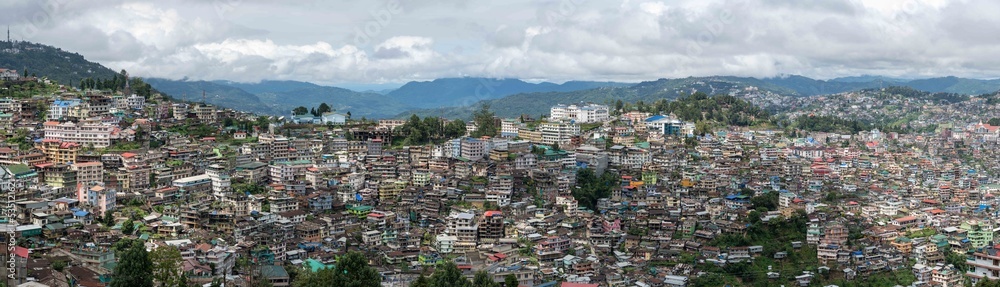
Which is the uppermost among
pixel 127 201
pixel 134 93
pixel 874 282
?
pixel 134 93

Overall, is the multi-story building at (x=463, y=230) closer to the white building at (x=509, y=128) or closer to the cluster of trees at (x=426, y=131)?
the cluster of trees at (x=426, y=131)

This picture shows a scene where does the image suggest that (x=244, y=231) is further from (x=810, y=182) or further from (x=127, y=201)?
(x=810, y=182)

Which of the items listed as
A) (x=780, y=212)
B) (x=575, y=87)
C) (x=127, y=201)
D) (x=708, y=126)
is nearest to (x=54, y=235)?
(x=127, y=201)

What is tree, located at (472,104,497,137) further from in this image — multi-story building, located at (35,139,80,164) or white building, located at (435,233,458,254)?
multi-story building, located at (35,139,80,164)

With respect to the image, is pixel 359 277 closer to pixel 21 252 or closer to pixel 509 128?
pixel 21 252

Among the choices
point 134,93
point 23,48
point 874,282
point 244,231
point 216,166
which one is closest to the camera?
point 244,231

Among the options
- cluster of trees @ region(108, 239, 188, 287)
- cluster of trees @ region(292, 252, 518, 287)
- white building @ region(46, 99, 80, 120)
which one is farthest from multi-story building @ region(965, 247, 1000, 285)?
white building @ region(46, 99, 80, 120)
